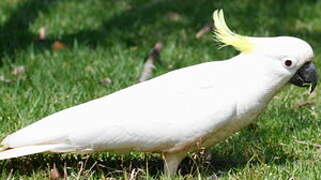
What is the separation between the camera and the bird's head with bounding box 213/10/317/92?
3205 mm

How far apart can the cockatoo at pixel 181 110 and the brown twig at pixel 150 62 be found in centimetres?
156

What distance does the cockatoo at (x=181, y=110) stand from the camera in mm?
3152

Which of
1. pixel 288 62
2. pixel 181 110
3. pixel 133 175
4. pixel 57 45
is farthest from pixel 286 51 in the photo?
pixel 57 45

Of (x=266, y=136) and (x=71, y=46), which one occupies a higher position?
(x=71, y=46)

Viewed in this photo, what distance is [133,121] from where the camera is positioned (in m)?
3.16

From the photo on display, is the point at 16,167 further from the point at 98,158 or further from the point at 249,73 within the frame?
the point at 249,73

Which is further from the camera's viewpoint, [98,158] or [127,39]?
[127,39]

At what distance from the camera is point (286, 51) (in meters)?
3.20

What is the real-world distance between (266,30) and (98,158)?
9.41 feet

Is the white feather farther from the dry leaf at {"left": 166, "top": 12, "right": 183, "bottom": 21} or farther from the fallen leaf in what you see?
the dry leaf at {"left": 166, "top": 12, "right": 183, "bottom": 21}

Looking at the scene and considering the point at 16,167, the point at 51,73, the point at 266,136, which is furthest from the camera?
the point at 51,73

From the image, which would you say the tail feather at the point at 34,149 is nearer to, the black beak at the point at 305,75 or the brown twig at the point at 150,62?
the black beak at the point at 305,75

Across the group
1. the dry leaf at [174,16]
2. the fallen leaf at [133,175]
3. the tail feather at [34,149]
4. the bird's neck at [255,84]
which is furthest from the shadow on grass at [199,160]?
the dry leaf at [174,16]

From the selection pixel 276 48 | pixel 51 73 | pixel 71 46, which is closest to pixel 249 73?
pixel 276 48
